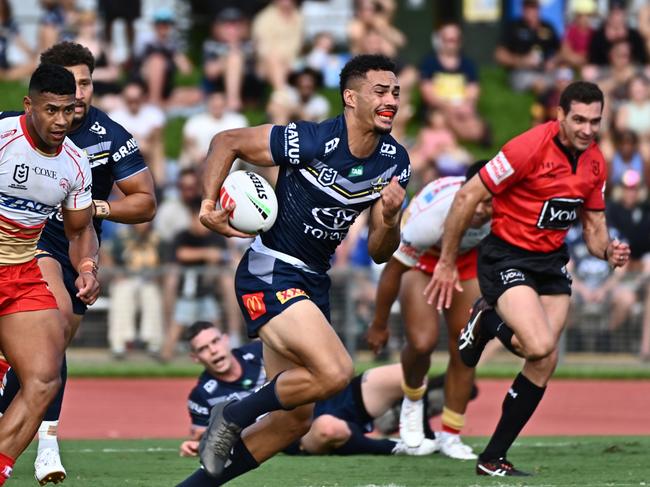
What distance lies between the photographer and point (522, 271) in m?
9.00

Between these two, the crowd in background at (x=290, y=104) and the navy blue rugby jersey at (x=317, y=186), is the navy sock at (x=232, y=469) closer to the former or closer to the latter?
the navy blue rugby jersey at (x=317, y=186)

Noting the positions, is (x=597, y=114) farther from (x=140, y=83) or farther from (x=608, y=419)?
(x=140, y=83)

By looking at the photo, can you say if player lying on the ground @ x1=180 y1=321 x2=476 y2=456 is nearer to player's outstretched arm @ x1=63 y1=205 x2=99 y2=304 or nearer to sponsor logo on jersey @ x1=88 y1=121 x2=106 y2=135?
sponsor logo on jersey @ x1=88 y1=121 x2=106 y2=135

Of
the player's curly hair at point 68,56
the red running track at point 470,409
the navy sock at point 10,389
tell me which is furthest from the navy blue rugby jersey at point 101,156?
the red running track at point 470,409

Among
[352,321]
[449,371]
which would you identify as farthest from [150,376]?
[449,371]

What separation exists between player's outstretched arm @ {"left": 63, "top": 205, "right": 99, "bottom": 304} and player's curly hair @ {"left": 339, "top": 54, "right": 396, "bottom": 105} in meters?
1.74

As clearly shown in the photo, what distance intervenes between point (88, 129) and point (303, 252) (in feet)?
6.11

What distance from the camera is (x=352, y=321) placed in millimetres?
15992

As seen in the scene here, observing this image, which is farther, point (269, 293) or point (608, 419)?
point (608, 419)

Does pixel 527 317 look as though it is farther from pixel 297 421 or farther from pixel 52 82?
pixel 52 82

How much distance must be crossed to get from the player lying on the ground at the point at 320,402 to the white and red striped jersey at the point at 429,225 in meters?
1.17

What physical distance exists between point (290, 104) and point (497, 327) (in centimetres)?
1030

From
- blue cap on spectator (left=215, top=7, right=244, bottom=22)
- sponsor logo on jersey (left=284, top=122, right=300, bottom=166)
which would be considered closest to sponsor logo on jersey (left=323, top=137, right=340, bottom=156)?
sponsor logo on jersey (left=284, top=122, right=300, bottom=166)

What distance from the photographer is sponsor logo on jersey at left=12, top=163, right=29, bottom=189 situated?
24.6 feet
